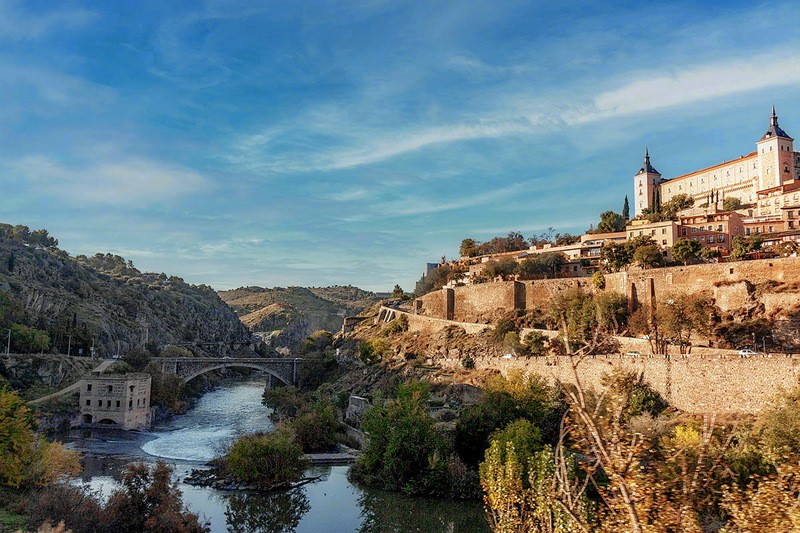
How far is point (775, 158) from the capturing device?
217 ft

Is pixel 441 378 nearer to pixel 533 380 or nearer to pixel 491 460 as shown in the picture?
pixel 533 380

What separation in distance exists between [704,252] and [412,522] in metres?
37.9

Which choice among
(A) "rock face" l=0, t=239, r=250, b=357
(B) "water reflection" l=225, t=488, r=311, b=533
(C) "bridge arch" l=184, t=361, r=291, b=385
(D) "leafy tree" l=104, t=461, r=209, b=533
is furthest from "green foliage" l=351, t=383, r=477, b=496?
(A) "rock face" l=0, t=239, r=250, b=357

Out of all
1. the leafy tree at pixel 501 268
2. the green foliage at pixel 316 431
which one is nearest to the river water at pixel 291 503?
the green foliage at pixel 316 431

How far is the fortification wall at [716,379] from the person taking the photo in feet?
93.4

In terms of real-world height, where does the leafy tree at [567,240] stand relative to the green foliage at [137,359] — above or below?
above

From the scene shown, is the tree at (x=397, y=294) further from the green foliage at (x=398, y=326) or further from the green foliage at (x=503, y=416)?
the green foliage at (x=503, y=416)

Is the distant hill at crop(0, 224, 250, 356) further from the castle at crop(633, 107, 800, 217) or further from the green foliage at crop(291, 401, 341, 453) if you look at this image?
the castle at crop(633, 107, 800, 217)

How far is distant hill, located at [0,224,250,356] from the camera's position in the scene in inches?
2584

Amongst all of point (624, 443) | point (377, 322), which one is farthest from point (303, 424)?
point (377, 322)

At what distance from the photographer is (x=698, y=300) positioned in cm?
4375

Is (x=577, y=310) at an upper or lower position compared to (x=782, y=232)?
lower

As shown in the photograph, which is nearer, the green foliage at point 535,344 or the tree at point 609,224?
the green foliage at point 535,344

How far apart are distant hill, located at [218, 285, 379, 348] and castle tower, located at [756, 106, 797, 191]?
97839mm
